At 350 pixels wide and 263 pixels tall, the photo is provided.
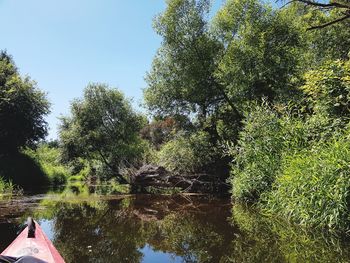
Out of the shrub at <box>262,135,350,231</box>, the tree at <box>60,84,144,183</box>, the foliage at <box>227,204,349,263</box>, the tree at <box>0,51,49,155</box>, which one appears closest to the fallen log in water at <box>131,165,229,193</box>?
the shrub at <box>262,135,350,231</box>

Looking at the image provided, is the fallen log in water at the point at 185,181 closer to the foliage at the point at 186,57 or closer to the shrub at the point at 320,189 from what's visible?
the foliage at the point at 186,57

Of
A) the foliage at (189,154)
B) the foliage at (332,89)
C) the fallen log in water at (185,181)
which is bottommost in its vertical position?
the fallen log in water at (185,181)

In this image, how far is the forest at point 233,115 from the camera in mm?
9102

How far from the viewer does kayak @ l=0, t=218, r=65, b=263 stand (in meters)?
4.54

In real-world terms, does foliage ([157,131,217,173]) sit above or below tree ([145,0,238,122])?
below

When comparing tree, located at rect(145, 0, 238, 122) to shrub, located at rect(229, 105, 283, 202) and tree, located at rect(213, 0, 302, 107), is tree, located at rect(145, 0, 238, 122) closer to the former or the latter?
tree, located at rect(213, 0, 302, 107)

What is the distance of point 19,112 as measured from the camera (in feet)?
79.3

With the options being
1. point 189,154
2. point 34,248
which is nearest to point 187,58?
point 189,154

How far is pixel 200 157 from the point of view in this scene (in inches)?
705

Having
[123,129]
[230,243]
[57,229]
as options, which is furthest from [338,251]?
[123,129]

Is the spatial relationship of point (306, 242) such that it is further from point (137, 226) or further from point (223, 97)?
point (223, 97)

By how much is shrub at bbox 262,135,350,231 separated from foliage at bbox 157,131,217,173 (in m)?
8.30

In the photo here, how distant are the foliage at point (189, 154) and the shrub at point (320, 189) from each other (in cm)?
830

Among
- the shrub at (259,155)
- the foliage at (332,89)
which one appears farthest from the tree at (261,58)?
the foliage at (332,89)
